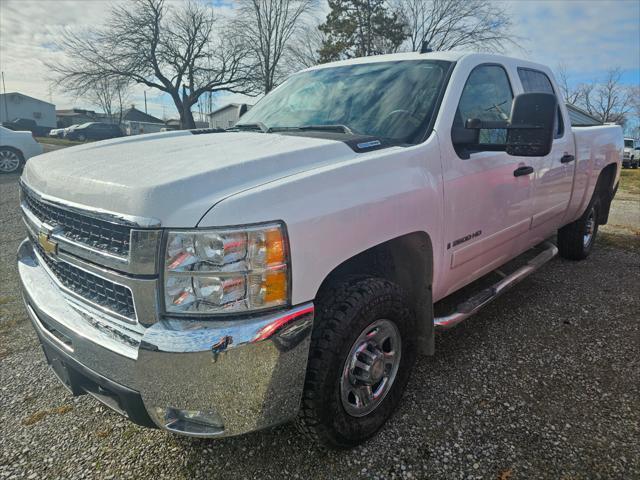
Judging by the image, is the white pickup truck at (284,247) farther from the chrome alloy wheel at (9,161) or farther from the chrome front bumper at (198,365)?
the chrome alloy wheel at (9,161)

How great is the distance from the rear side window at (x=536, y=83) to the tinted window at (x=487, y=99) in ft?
1.02

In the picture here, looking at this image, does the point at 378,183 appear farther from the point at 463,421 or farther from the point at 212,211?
the point at 463,421

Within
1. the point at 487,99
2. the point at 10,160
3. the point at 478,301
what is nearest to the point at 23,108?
the point at 10,160

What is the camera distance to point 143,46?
29.0 metres

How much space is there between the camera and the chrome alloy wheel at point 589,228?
15.9 ft

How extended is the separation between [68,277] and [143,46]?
104 ft

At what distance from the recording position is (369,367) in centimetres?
204

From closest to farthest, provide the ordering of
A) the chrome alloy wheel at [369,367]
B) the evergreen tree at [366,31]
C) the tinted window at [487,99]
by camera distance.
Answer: the chrome alloy wheel at [369,367]
the tinted window at [487,99]
the evergreen tree at [366,31]

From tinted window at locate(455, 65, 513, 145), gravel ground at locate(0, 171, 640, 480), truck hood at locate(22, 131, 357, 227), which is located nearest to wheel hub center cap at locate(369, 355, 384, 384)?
gravel ground at locate(0, 171, 640, 480)

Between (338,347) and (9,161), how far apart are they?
1340 centimetres

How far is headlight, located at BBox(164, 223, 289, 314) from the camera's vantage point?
1507mm

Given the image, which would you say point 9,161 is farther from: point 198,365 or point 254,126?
point 198,365

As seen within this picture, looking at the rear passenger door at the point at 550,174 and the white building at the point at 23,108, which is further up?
the white building at the point at 23,108

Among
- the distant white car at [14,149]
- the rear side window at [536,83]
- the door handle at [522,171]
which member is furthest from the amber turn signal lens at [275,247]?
the distant white car at [14,149]
